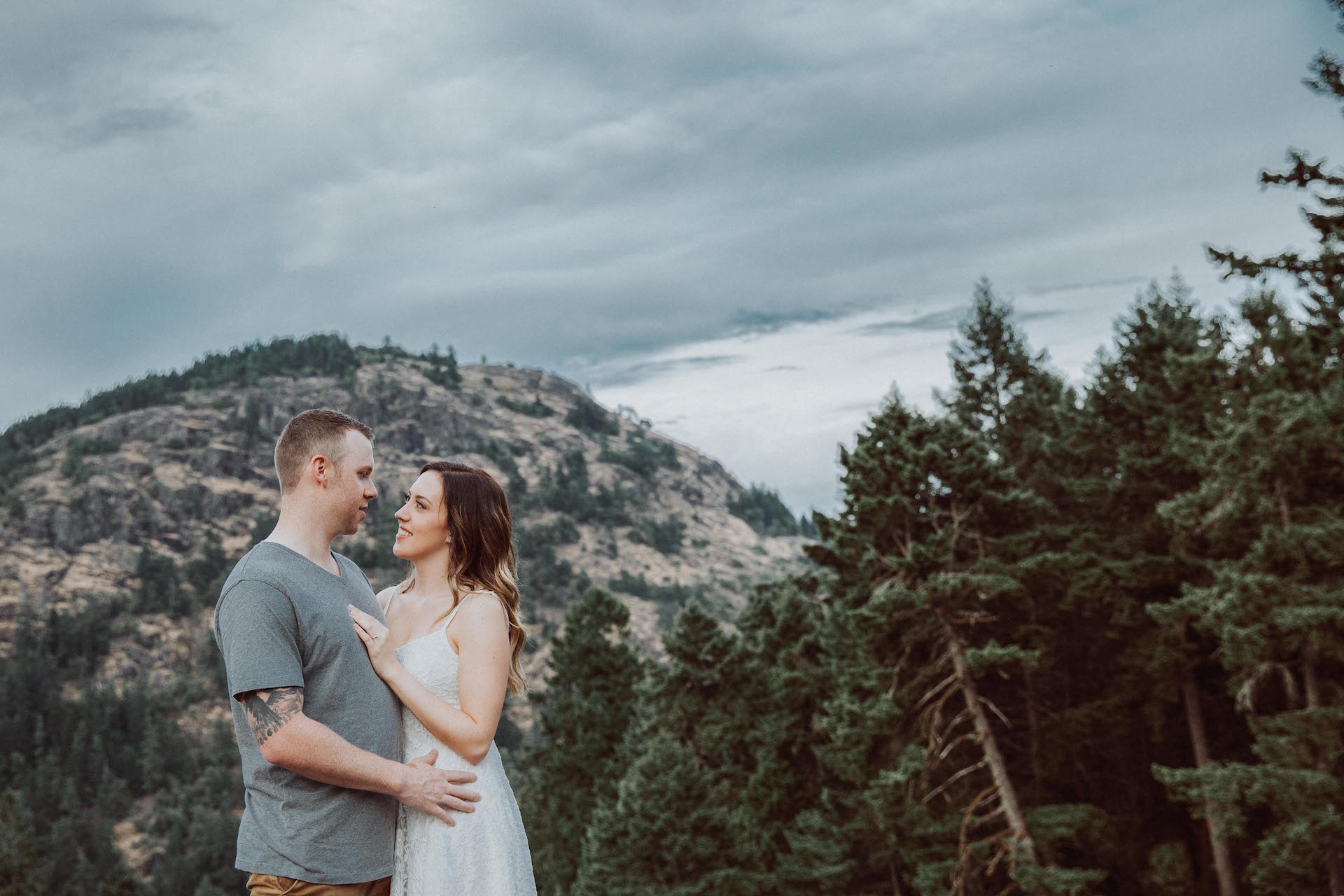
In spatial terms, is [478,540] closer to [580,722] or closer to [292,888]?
[292,888]

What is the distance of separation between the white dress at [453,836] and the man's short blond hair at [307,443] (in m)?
0.78

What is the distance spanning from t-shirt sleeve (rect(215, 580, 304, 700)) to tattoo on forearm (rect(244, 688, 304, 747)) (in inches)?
1.1

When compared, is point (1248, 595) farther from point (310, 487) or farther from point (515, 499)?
point (515, 499)

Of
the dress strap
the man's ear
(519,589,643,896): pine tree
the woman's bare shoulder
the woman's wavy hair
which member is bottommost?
(519,589,643,896): pine tree

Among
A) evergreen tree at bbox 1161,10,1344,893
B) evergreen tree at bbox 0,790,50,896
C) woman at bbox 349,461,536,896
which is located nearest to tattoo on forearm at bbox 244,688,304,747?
woman at bbox 349,461,536,896

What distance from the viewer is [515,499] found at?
7692 inches

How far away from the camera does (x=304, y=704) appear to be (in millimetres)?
3250

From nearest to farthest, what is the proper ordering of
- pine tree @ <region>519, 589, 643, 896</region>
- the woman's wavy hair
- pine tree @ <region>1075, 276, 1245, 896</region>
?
the woman's wavy hair < pine tree @ <region>1075, 276, 1245, 896</region> < pine tree @ <region>519, 589, 643, 896</region>

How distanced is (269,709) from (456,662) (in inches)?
28.4

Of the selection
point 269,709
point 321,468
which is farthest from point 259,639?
point 321,468

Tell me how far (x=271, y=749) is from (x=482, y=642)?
794mm

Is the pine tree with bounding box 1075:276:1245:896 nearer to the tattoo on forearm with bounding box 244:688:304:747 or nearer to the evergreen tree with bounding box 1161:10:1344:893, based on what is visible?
the evergreen tree with bounding box 1161:10:1344:893

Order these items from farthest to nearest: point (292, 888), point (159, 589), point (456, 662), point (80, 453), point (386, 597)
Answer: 1. point (80, 453)
2. point (159, 589)
3. point (386, 597)
4. point (456, 662)
5. point (292, 888)

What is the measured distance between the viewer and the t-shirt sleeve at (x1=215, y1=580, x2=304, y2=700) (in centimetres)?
303
